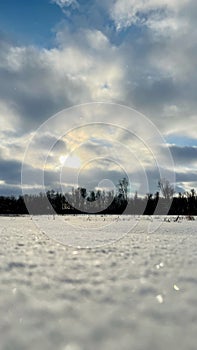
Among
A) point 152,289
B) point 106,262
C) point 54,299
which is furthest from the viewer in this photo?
point 106,262

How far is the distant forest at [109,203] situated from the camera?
6516cm

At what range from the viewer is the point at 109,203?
90.6m

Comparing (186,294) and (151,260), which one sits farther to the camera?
(151,260)

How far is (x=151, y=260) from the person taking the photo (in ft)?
15.3

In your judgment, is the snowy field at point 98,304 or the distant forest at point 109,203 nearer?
the snowy field at point 98,304

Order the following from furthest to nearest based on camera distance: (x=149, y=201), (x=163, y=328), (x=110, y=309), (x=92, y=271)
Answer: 1. (x=149, y=201)
2. (x=92, y=271)
3. (x=110, y=309)
4. (x=163, y=328)

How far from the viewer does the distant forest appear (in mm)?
Result: 65162

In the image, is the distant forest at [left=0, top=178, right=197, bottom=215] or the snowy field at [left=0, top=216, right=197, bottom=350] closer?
the snowy field at [left=0, top=216, right=197, bottom=350]

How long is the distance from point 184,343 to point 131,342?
30 centimetres

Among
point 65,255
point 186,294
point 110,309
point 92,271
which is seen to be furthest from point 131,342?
point 65,255

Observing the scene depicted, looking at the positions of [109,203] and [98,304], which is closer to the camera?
[98,304]

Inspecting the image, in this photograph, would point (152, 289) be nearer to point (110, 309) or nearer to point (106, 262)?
point (110, 309)

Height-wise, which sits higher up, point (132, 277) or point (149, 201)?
point (149, 201)

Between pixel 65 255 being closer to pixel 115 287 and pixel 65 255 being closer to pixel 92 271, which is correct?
pixel 92 271
